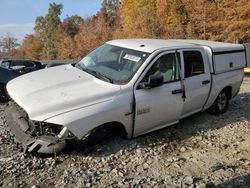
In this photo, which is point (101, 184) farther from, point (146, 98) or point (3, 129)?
point (3, 129)

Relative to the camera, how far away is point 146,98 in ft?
18.1

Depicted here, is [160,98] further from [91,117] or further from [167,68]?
[91,117]

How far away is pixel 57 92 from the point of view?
16.6 ft

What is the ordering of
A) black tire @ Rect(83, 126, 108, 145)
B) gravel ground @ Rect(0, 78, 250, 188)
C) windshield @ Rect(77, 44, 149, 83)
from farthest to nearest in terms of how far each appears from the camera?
1. windshield @ Rect(77, 44, 149, 83)
2. black tire @ Rect(83, 126, 108, 145)
3. gravel ground @ Rect(0, 78, 250, 188)

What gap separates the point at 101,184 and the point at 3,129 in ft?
8.75

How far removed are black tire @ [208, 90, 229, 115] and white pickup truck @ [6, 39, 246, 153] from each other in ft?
1.13

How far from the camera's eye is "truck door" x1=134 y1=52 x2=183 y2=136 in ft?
18.1

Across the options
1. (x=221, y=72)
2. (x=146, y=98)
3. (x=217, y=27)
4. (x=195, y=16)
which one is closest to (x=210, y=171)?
(x=146, y=98)

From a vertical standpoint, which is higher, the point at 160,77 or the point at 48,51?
the point at 160,77

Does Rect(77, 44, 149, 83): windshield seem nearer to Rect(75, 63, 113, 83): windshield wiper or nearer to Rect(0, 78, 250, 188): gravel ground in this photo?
Rect(75, 63, 113, 83): windshield wiper

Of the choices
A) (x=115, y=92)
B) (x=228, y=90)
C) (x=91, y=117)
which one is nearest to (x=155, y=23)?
(x=228, y=90)

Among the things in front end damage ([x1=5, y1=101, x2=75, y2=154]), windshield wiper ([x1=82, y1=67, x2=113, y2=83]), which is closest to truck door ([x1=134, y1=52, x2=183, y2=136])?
windshield wiper ([x1=82, y1=67, x2=113, y2=83])

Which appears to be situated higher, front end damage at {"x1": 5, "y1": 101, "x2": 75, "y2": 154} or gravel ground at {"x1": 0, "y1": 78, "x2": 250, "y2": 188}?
front end damage at {"x1": 5, "y1": 101, "x2": 75, "y2": 154}

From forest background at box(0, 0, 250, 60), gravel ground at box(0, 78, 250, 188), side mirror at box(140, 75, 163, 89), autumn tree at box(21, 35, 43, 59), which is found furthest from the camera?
autumn tree at box(21, 35, 43, 59)
